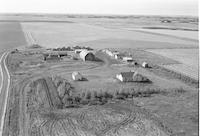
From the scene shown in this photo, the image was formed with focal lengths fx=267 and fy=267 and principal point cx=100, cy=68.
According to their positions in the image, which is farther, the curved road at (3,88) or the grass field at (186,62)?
the grass field at (186,62)

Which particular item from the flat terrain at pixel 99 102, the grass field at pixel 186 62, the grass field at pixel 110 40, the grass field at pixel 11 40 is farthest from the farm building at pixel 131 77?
the grass field at pixel 11 40

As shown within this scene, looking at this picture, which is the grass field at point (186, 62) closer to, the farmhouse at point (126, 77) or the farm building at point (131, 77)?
the farm building at point (131, 77)

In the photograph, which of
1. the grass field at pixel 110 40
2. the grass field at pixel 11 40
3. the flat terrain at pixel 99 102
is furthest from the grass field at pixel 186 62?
the grass field at pixel 11 40

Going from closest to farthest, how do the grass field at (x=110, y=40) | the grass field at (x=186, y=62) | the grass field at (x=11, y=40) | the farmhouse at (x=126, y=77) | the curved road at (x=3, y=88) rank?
the curved road at (x=3, y=88)
the farmhouse at (x=126, y=77)
the grass field at (x=186, y=62)
the grass field at (x=11, y=40)
the grass field at (x=110, y=40)

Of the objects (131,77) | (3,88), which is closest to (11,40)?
(3,88)

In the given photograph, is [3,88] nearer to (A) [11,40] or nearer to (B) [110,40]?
(A) [11,40]

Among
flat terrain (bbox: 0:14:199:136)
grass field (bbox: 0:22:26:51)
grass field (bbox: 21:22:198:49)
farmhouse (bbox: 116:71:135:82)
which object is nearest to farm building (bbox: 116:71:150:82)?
farmhouse (bbox: 116:71:135:82)

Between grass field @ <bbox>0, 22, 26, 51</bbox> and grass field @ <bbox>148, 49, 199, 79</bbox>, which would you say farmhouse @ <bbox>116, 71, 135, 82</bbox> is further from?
grass field @ <bbox>0, 22, 26, 51</bbox>

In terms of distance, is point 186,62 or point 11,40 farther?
point 11,40

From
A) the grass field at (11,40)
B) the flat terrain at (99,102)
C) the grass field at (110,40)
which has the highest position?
the flat terrain at (99,102)

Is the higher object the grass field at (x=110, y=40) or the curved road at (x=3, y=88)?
the curved road at (x=3, y=88)

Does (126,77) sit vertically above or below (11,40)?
above

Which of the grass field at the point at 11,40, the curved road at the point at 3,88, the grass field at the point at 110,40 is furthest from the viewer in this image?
the grass field at the point at 110,40
